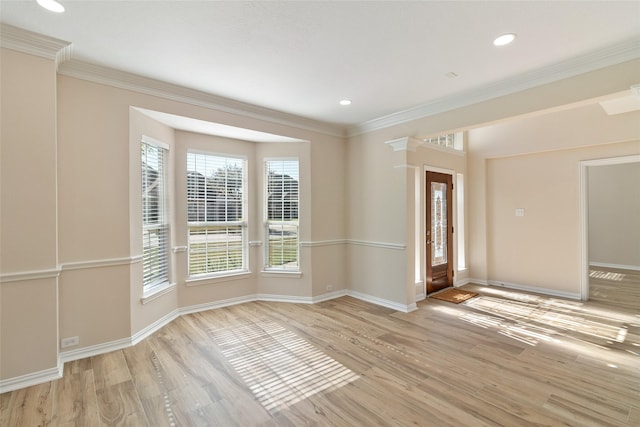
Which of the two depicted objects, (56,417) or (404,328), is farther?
(404,328)

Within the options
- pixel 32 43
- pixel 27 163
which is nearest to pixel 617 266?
pixel 27 163

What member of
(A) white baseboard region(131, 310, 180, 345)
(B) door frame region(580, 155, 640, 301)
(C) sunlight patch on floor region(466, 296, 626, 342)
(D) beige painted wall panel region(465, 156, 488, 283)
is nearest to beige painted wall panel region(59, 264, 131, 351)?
(A) white baseboard region(131, 310, 180, 345)

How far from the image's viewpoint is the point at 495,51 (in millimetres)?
2562

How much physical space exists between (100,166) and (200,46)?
1.62 m

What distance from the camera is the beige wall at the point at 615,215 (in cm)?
660

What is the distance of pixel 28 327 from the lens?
238cm

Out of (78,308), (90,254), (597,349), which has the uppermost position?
(90,254)

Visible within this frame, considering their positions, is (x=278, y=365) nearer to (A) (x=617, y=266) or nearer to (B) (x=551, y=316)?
(B) (x=551, y=316)

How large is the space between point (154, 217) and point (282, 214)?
6.06 feet

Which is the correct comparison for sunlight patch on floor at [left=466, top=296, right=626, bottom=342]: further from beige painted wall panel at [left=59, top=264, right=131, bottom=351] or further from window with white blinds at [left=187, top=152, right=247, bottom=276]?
beige painted wall panel at [left=59, top=264, right=131, bottom=351]

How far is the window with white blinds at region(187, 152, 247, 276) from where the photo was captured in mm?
4137

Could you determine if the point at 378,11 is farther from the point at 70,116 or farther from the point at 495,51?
the point at 70,116

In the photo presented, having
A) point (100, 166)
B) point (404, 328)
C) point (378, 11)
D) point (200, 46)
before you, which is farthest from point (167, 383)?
point (378, 11)

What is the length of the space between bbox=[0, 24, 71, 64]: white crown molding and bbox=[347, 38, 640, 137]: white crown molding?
12.3ft
